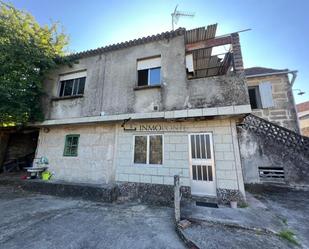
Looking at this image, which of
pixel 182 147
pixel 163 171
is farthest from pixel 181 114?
pixel 163 171

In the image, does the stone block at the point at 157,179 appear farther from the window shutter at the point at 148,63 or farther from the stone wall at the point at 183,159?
the window shutter at the point at 148,63

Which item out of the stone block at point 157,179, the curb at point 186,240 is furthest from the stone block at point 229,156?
the curb at point 186,240

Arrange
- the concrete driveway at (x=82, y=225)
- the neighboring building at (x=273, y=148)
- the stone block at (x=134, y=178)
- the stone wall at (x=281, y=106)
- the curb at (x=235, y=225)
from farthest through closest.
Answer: the stone wall at (x=281, y=106) → the neighboring building at (x=273, y=148) → the stone block at (x=134, y=178) → the curb at (x=235, y=225) → the concrete driveway at (x=82, y=225)

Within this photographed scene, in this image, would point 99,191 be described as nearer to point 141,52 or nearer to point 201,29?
point 141,52

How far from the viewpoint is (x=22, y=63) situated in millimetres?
7539

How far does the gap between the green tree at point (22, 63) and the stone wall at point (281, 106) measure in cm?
1338

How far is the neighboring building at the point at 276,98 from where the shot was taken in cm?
967

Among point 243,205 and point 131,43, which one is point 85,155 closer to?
point 131,43

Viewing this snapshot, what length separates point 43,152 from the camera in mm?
8523

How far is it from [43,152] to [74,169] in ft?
8.30

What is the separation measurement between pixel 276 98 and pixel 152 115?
30.5 feet

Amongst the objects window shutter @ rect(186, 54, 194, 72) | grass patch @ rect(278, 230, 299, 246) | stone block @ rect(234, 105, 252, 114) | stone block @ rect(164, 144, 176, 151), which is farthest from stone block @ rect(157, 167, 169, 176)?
window shutter @ rect(186, 54, 194, 72)

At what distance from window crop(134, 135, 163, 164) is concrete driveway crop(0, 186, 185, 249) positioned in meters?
1.82

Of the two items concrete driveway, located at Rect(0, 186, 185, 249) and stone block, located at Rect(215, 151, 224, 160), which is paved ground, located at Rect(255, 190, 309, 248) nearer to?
stone block, located at Rect(215, 151, 224, 160)
